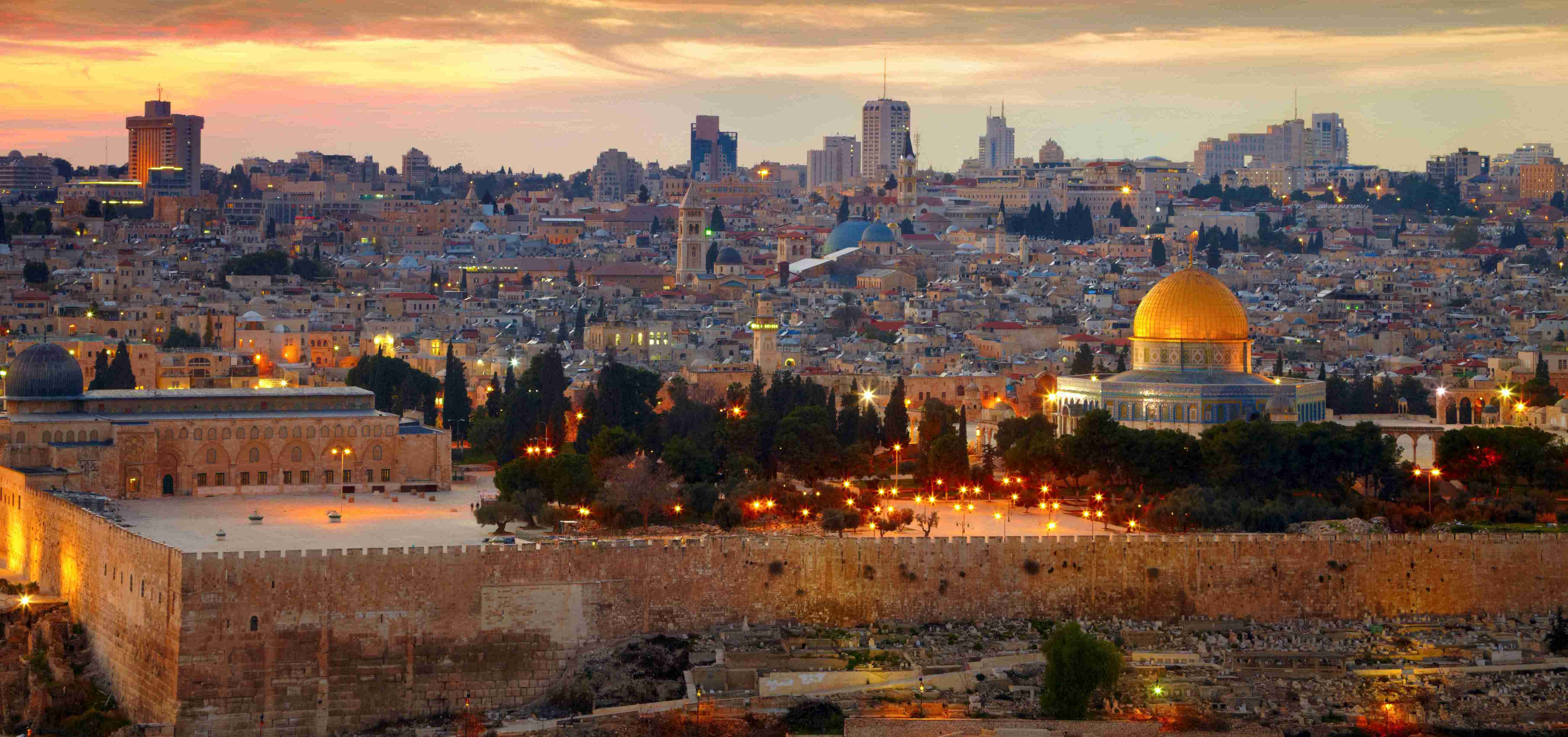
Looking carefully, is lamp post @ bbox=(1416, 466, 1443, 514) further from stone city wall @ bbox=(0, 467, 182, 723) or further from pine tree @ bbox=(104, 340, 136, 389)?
pine tree @ bbox=(104, 340, 136, 389)

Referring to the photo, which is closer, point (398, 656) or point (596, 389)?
point (398, 656)

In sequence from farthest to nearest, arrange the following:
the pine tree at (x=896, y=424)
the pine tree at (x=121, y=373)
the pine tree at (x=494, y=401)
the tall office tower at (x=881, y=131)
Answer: the tall office tower at (x=881, y=131) < the pine tree at (x=121, y=373) < the pine tree at (x=494, y=401) < the pine tree at (x=896, y=424)

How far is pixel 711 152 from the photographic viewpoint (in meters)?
176

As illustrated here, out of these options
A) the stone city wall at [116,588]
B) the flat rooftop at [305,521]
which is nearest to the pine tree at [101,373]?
the flat rooftop at [305,521]

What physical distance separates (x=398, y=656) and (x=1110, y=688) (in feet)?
28.5

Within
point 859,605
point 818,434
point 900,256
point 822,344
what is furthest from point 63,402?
point 900,256

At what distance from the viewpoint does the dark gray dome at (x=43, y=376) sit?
46.1m

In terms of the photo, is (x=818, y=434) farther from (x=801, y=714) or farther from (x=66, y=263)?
(x=66, y=263)

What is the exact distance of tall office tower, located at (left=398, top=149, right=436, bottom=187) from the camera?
6407 inches

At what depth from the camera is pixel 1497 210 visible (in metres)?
144

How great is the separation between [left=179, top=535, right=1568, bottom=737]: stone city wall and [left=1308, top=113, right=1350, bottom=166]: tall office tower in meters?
143

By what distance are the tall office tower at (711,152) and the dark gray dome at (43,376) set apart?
403 feet

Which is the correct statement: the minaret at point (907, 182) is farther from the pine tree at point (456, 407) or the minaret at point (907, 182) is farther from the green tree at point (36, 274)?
the pine tree at point (456, 407)

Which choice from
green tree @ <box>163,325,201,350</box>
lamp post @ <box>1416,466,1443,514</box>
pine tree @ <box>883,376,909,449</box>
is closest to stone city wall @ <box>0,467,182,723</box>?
pine tree @ <box>883,376,909,449</box>
